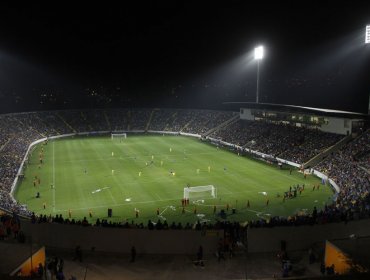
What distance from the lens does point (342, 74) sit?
10331 centimetres

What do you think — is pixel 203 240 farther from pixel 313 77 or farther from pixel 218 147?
pixel 313 77

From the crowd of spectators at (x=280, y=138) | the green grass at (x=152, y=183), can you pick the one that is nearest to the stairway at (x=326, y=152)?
the crowd of spectators at (x=280, y=138)

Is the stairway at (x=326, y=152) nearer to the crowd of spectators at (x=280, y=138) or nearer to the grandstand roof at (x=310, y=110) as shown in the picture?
the crowd of spectators at (x=280, y=138)

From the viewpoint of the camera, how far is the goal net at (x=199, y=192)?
38.8 meters

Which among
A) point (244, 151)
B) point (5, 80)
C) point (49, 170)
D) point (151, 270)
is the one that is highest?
point (5, 80)

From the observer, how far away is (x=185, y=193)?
128 ft

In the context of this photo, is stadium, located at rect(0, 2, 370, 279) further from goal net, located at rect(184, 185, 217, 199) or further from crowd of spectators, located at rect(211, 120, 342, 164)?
crowd of spectators, located at rect(211, 120, 342, 164)

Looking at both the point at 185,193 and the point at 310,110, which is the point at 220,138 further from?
the point at 185,193

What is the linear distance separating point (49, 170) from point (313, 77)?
87675mm

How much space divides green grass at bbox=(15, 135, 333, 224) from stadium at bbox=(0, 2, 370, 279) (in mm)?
169

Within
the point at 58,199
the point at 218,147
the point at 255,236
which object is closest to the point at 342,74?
the point at 218,147

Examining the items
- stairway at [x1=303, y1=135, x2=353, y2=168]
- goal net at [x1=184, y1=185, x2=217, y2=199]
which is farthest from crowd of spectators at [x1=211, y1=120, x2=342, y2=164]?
goal net at [x1=184, y1=185, x2=217, y2=199]

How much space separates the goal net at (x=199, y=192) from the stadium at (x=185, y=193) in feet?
0.45

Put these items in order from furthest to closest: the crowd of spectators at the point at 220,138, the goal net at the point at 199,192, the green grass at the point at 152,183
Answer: the goal net at the point at 199,192 < the green grass at the point at 152,183 < the crowd of spectators at the point at 220,138
